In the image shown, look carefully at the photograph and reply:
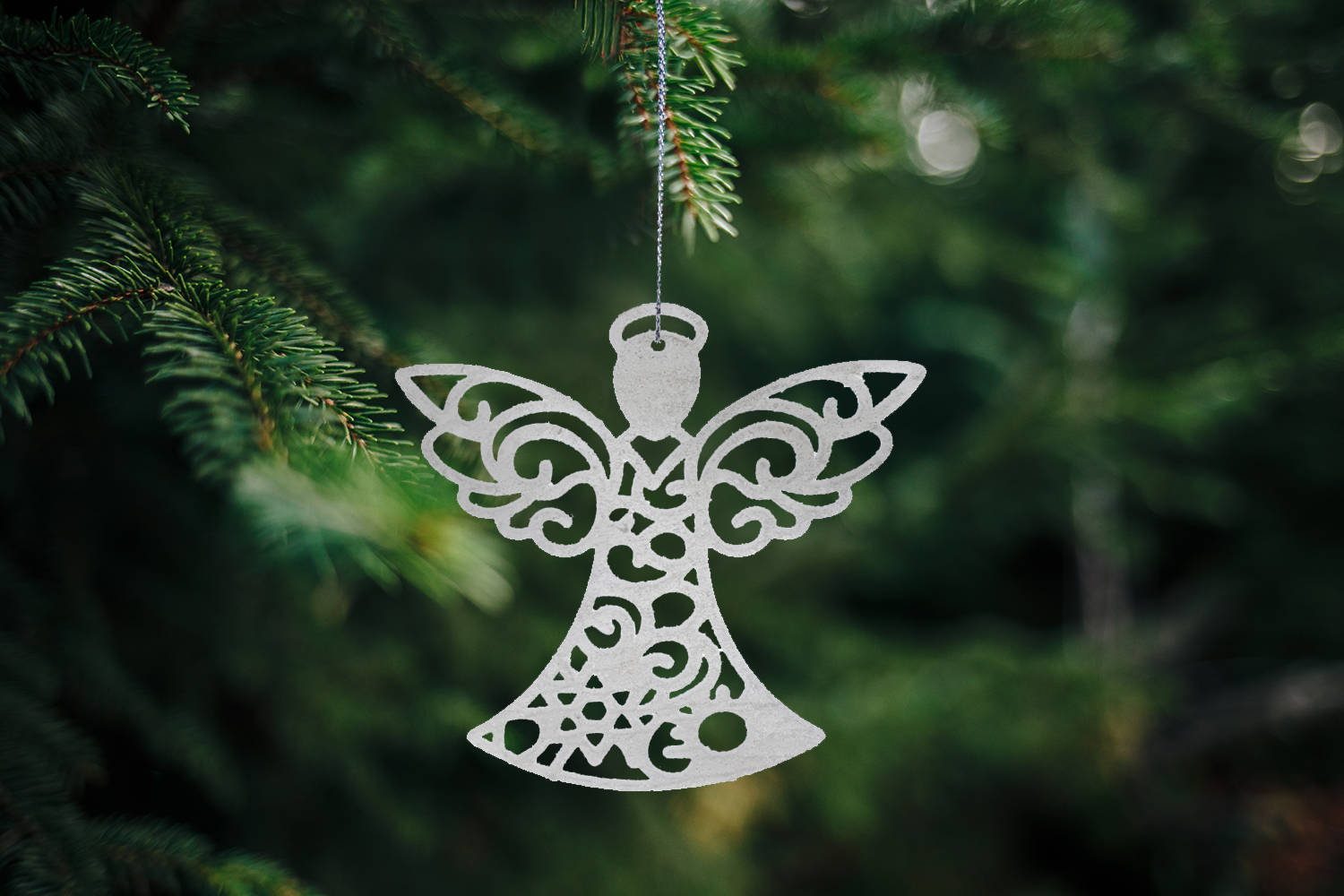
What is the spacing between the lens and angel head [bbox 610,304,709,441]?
3.24 ft

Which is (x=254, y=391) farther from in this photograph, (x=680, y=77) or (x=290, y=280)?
(x=680, y=77)

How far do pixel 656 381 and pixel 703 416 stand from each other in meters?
1.42

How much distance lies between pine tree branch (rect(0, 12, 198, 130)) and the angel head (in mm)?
488

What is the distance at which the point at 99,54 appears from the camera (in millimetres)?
730

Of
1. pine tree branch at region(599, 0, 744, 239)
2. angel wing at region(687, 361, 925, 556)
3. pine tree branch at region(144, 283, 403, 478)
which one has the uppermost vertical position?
pine tree branch at region(599, 0, 744, 239)

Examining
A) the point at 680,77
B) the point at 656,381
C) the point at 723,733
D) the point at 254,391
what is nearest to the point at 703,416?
the point at 723,733

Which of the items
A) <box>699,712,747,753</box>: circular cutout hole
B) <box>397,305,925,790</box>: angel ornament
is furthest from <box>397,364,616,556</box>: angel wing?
<box>699,712,747,753</box>: circular cutout hole

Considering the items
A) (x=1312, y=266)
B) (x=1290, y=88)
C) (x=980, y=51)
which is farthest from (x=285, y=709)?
(x=1312, y=266)

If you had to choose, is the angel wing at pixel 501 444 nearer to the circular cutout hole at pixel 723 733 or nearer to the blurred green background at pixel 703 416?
the blurred green background at pixel 703 416

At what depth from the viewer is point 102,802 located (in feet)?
3.75

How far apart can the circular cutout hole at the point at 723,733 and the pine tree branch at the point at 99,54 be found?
1.71m

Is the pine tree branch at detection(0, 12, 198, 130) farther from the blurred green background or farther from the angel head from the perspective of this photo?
the angel head

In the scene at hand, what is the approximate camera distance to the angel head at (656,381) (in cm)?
99

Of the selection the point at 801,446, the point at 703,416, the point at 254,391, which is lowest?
the point at 254,391
